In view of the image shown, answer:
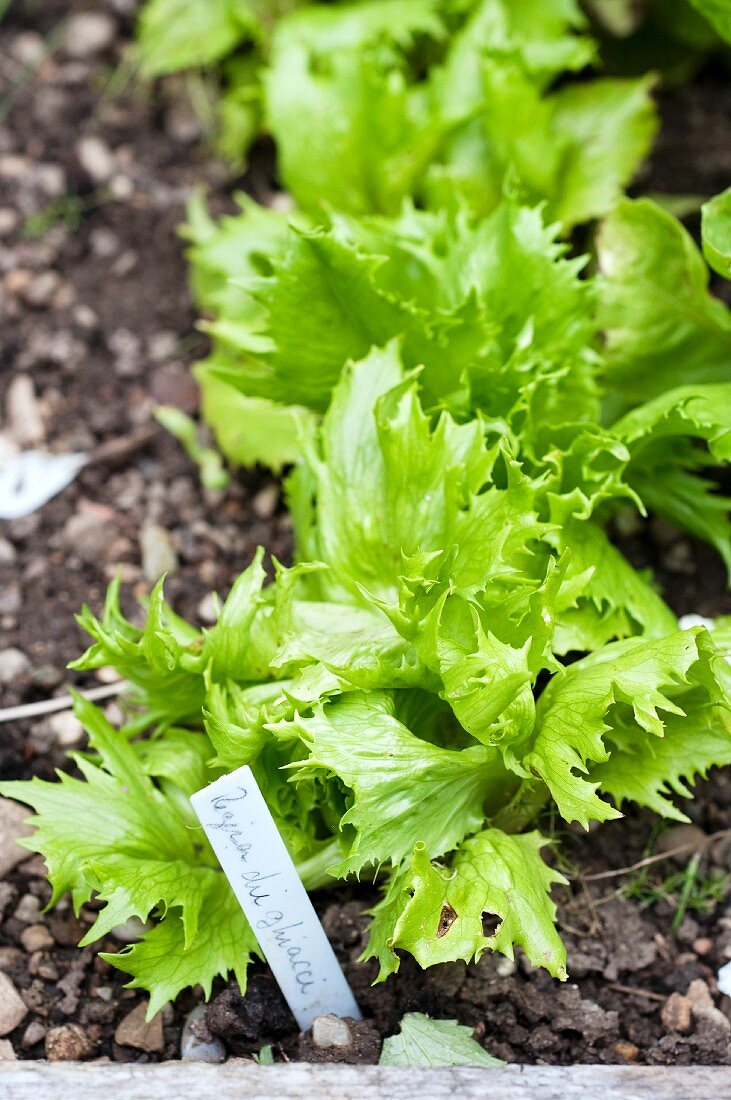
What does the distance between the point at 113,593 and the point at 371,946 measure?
55 cm

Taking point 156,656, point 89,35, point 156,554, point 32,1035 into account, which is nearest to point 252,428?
point 156,554

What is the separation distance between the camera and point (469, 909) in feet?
4.15

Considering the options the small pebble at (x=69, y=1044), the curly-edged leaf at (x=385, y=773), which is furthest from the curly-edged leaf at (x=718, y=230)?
the small pebble at (x=69, y=1044)

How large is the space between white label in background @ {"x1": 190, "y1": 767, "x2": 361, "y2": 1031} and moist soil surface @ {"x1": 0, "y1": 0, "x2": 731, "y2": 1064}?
56 mm

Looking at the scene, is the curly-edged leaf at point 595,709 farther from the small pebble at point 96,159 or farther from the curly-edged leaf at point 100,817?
the small pebble at point 96,159

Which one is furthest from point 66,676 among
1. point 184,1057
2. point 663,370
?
point 663,370

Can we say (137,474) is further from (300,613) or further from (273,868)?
(273,868)

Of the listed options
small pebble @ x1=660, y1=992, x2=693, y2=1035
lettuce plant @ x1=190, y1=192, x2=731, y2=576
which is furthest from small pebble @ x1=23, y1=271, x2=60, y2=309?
small pebble @ x1=660, y1=992, x2=693, y2=1035

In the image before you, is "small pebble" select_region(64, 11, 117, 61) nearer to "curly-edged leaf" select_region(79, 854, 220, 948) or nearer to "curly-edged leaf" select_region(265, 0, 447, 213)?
"curly-edged leaf" select_region(265, 0, 447, 213)

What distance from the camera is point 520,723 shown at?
1315 mm

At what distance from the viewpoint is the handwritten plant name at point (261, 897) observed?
1.24 meters

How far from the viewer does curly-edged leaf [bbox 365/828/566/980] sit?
123 cm

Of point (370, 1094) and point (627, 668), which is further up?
point (627, 668)

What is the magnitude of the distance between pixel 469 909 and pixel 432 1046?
0.19 meters
